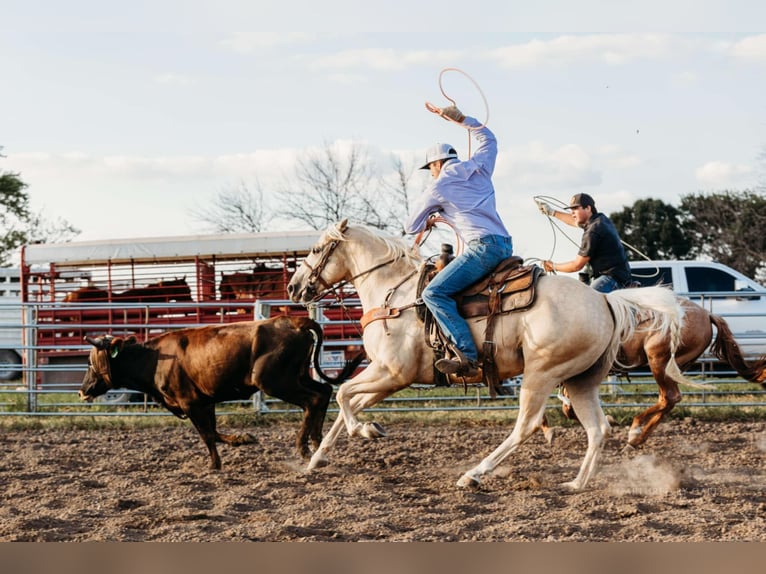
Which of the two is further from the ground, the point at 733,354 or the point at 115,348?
the point at 115,348

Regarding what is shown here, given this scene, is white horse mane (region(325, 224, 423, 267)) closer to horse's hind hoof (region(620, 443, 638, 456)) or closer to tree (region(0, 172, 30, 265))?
horse's hind hoof (region(620, 443, 638, 456))

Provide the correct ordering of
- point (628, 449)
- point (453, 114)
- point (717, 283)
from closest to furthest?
point (453, 114), point (628, 449), point (717, 283)

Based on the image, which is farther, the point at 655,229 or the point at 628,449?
the point at 655,229

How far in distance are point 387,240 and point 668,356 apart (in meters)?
3.06

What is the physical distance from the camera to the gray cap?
23.0 feet

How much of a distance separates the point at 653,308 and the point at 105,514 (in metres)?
3.97

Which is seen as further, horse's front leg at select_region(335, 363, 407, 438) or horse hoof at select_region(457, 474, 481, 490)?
horse's front leg at select_region(335, 363, 407, 438)

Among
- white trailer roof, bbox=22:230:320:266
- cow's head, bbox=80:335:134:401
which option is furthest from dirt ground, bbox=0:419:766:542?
white trailer roof, bbox=22:230:320:266

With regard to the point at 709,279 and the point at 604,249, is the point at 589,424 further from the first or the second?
the point at 709,279

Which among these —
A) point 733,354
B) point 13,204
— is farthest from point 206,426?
→ point 13,204

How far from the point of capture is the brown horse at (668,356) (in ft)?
28.8

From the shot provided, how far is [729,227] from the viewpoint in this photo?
3681 cm

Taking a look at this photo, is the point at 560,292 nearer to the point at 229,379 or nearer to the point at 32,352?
the point at 229,379

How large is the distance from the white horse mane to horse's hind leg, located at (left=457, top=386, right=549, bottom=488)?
144 cm
